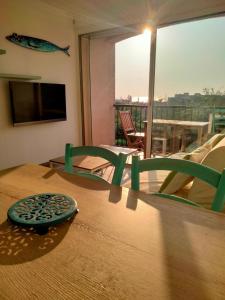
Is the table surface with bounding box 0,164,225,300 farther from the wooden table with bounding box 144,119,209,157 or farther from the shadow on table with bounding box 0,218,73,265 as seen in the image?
the wooden table with bounding box 144,119,209,157

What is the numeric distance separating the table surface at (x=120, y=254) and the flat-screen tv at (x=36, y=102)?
2590 millimetres

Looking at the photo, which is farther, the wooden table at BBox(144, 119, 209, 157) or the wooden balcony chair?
the wooden balcony chair

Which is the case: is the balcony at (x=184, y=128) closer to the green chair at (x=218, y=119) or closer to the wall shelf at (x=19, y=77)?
the green chair at (x=218, y=119)

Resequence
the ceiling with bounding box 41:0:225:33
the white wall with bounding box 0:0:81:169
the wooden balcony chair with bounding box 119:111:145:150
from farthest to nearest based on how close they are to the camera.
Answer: the wooden balcony chair with bounding box 119:111:145:150 < the white wall with bounding box 0:0:81:169 < the ceiling with bounding box 41:0:225:33

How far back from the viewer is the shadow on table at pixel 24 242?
2.02 ft

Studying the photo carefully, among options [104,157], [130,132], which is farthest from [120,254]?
[130,132]

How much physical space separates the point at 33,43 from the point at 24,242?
336cm

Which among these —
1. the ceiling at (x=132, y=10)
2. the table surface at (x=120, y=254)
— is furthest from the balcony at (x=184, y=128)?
the table surface at (x=120, y=254)

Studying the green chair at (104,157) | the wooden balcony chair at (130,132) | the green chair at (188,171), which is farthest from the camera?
the wooden balcony chair at (130,132)

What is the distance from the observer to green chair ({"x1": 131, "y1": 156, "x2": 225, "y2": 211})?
2.85 ft

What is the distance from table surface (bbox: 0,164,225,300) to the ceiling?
297cm

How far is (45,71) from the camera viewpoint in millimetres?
3604

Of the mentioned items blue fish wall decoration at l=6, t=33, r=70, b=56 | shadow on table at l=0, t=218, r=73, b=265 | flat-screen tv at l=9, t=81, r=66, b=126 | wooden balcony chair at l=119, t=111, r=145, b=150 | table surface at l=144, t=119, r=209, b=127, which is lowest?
wooden balcony chair at l=119, t=111, r=145, b=150

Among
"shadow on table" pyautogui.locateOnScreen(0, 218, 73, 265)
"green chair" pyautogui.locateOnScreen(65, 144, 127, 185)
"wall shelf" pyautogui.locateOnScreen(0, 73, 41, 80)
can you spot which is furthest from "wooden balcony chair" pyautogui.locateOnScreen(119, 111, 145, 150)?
"shadow on table" pyautogui.locateOnScreen(0, 218, 73, 265)
